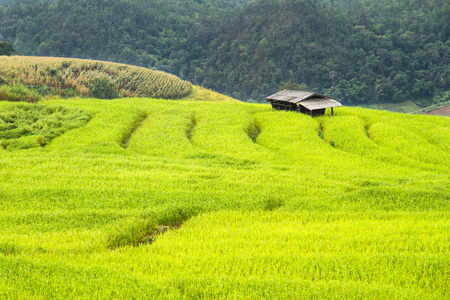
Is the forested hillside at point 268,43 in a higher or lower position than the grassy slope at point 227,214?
higher

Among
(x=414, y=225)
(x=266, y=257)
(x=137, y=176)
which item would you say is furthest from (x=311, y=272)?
(x=137, y=176)

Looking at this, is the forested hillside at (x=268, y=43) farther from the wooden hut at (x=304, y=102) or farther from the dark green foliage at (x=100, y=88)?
the wooden hut at (x=304, y=102)

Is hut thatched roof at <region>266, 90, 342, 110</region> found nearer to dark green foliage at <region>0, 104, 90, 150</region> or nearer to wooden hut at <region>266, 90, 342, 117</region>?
wooden hut at <region>266, 90, 342, 117</region>

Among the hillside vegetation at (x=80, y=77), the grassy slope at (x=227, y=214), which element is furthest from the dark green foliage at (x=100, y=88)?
the grassy slope at (x=227, y=214)

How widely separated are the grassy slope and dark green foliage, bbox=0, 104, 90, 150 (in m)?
1.25

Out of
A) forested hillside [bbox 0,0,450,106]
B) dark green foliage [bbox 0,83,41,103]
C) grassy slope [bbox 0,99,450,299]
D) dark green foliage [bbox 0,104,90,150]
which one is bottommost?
grassy slope [bbox 0,99,450,299]

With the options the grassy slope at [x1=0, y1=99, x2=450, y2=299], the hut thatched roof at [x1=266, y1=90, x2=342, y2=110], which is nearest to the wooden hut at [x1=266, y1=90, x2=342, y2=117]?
Answer: the hut thatched roof at [x1=266, y1=90, x2=342, y2=110]

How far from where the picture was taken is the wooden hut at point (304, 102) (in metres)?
33.4

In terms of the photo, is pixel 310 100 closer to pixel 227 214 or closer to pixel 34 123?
pixel 227 214

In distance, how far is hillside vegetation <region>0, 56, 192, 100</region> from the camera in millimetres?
42750

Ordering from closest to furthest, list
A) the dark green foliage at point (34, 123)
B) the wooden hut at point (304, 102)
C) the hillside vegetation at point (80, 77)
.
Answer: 1. the dark green foliage at point (34, 123)
2. the wooden hut at point (304, 102)
3. the hillside vegetation at point (80, 77)

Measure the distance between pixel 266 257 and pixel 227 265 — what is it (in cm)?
109

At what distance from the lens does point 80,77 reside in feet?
154

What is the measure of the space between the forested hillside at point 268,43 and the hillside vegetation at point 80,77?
72.7 metres
